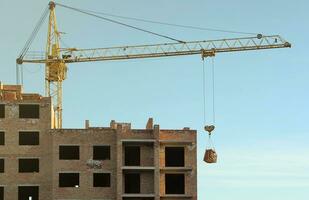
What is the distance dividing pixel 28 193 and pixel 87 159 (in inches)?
326

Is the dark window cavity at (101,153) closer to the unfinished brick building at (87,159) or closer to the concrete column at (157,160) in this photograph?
the unfinished brick building at (87,159)

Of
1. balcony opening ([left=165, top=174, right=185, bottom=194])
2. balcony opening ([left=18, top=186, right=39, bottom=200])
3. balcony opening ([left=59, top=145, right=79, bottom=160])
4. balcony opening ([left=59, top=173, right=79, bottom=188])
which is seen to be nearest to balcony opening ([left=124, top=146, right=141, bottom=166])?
balcony opening ([left=165, top=174, right=185, bottom=194])

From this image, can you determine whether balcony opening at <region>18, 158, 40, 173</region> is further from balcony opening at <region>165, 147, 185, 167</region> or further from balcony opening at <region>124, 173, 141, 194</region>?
balcony opening at <region>165, 147, 185, 167</region>

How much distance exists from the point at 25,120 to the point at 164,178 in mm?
18714

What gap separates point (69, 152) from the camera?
95.9m

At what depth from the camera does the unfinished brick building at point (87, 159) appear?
95.2m

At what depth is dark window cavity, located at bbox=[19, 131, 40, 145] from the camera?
317 ft

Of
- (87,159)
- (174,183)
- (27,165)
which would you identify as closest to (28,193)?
(27,165)

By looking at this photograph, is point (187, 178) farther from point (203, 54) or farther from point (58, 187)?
point (203, 54)

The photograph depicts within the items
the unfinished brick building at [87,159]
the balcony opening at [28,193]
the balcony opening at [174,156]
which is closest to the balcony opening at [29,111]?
the unfinished brick building at [87,159]

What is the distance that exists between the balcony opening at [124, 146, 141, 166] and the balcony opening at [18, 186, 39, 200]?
11643 millimetres

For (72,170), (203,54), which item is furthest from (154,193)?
(203,54)

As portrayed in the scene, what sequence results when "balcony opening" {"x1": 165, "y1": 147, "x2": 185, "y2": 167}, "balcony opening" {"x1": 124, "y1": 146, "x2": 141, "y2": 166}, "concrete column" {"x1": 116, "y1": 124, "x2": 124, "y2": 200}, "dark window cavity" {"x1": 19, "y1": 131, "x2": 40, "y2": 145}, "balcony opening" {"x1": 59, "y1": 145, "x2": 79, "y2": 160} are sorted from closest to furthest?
"concrete column" {"x1": 116, "y1": 124, "x2": 124, "y2": 200} → "balcony opening" {"x1": 59, "y1": 145, "x2": 79, "y2": 160} → "balcony opening" {"x1": 124, "y1": 146, "x2": 141, "y2": 166} → "dark window cavity" {"x1": 19, "y1": 131, "x2": 40, "y2": 145} → "balcony opening" {"x1": 165, "y1": 147, "x2": 185, "y2": 167}

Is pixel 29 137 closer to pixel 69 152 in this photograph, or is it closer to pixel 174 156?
pixel 69 152
